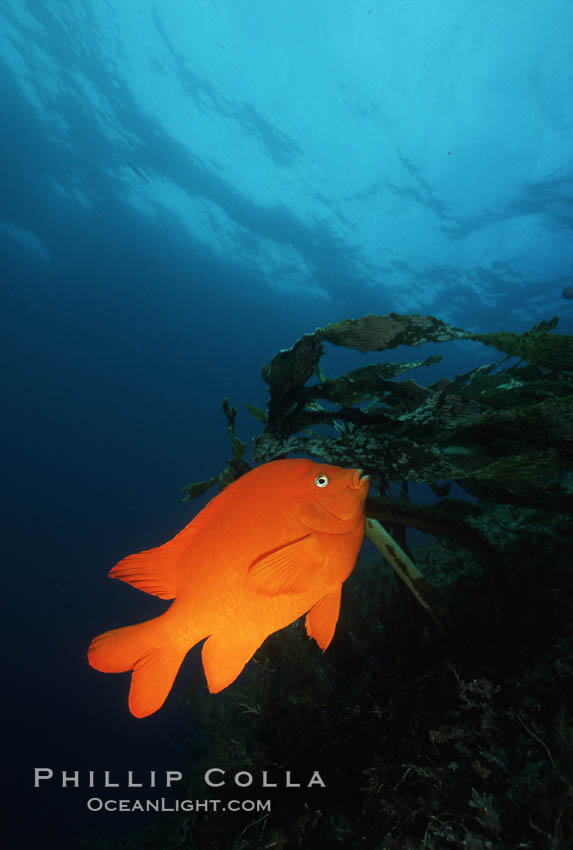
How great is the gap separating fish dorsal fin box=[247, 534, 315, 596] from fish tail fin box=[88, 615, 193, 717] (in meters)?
0.30

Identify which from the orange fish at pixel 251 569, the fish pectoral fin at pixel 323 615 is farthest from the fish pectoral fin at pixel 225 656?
the fish pectoral fin at pixel 323 615

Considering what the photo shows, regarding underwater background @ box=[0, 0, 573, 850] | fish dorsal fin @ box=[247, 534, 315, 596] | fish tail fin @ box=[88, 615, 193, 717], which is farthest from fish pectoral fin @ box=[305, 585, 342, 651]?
underwater background @ box=[0, 0, 573, 850]

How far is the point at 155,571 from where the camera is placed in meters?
1.02

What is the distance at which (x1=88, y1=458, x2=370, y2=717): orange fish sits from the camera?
2.92ft

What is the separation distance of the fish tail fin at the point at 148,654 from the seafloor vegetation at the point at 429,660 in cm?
75

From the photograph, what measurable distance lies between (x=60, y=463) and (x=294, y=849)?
38456 millimetres

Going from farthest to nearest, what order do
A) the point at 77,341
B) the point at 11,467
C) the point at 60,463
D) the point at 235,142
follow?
1. the point at 77,341
2. the point at 60,463
3. the point at 11,467
4. the point at 235,142

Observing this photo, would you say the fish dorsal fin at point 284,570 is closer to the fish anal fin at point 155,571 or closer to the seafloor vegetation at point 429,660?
the fish anal fin at point 155,571

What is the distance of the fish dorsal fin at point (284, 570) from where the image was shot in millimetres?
852

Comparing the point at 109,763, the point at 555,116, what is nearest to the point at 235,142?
the point at 555,116

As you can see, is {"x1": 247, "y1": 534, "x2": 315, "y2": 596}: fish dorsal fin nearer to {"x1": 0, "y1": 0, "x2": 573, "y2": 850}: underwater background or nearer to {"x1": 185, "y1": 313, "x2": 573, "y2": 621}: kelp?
{"x1": 185, "y1": 313, "x2": 573, "y2": 621}: kelp

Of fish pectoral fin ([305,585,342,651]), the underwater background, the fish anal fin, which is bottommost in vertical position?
fish pectoral fin ([305,585,342,651])

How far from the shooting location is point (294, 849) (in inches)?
68.4

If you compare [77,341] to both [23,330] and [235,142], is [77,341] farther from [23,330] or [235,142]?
[235,142]
